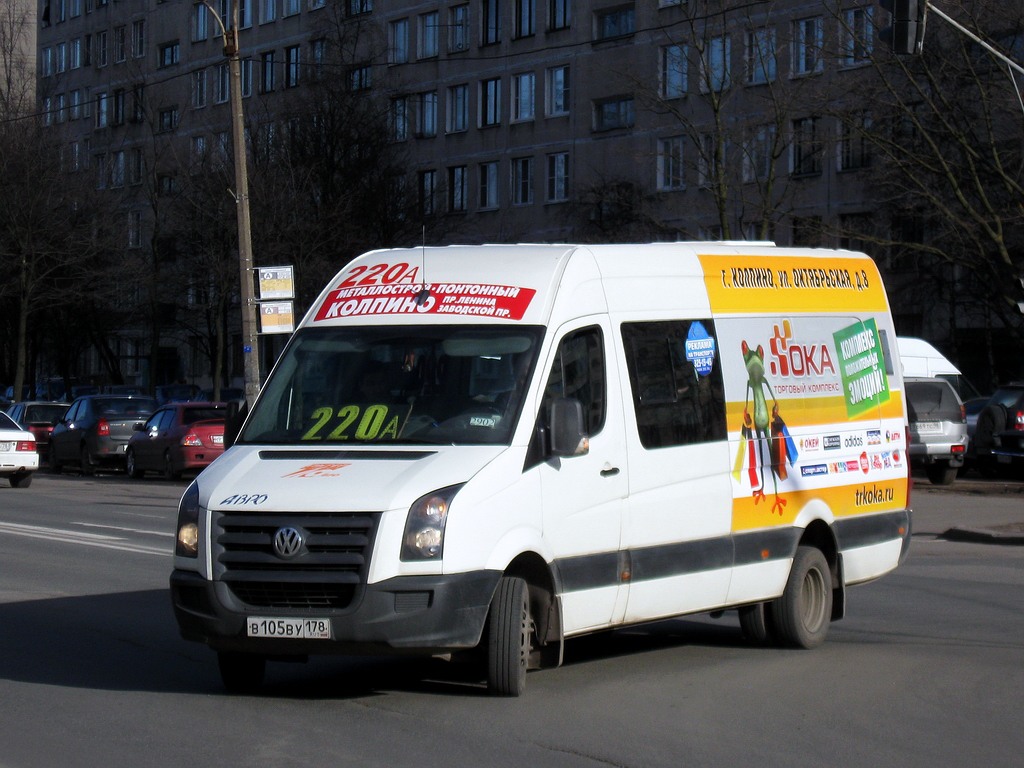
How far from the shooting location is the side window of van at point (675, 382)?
353 inches

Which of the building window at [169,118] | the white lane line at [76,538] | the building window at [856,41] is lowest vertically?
→ the white lane line at [76,538]

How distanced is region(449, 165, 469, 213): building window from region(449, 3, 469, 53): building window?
474cm

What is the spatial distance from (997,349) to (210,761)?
151 ft

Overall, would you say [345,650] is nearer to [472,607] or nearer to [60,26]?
[472,607]

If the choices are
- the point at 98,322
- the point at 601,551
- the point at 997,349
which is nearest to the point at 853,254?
the point at 601,551

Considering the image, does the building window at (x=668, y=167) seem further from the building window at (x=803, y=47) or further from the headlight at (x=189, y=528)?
the headlight at (x=189, y=528)

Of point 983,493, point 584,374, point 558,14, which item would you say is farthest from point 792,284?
point 558,14

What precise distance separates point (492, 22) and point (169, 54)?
25.5 meters

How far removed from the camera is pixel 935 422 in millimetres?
26922

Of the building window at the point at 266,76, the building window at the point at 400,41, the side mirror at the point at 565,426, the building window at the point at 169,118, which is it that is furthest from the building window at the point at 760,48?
the building window at the point at 169,118

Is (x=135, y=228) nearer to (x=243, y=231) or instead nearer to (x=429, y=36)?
(x=429, y=36)

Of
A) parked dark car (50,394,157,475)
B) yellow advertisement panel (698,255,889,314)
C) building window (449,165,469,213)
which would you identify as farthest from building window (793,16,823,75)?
yellow advertisement panel (698,255,889,314)

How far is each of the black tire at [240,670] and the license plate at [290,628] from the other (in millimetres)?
632

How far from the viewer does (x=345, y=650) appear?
7.68 m
